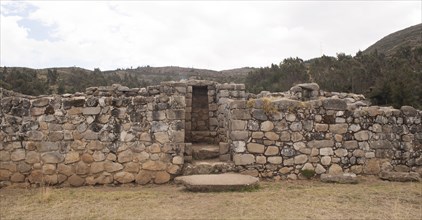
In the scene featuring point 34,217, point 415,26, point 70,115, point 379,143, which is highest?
point 415,26

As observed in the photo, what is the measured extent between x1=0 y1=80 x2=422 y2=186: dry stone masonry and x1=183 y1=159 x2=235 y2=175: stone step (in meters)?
0.05

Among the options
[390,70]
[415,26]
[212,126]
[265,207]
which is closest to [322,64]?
[390,70]

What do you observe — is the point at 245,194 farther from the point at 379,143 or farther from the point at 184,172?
the point at 379,143

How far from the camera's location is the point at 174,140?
9.08 m

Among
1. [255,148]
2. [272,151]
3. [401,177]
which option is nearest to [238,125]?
[255,148]

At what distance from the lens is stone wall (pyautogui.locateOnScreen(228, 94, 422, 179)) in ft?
30.9

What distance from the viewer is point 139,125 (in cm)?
902

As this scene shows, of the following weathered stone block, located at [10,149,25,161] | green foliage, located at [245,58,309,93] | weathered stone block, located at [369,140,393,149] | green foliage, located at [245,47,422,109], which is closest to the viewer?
weathered stone block, located at [10,149,25,161]

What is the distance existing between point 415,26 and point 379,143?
64.1 metres

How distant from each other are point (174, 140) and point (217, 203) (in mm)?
2534

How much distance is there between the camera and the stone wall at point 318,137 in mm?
9422

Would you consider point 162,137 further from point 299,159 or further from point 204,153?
point 299,159

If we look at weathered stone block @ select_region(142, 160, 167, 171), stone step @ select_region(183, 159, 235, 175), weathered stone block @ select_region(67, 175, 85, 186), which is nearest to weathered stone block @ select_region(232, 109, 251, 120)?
stone step @ select_region(183, 159, 235, 175)

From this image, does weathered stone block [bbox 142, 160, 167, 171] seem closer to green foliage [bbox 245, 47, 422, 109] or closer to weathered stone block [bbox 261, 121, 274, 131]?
weathered stone block [bbox 261, 121, 274, 131]
